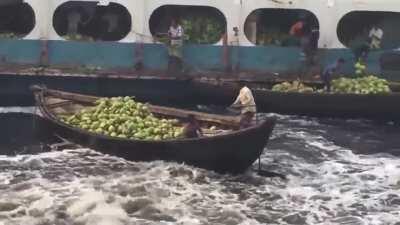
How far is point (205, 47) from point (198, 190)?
242 inches

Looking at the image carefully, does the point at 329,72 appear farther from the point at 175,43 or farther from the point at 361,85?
the point at 175,43

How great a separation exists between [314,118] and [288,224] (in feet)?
20.5

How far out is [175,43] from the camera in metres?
18.0

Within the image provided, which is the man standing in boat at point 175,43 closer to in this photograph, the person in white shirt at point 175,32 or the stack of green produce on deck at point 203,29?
the person in white shirt at point 175,32

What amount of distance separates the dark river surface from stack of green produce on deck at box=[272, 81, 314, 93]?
1999mm

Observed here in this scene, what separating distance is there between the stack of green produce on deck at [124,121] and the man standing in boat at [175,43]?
3.36 m

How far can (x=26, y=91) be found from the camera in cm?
1797

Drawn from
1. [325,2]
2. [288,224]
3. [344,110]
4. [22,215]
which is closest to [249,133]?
[288,224]

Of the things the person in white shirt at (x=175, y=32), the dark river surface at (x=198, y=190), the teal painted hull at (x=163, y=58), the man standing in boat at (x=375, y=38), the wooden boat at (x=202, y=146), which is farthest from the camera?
the man standing in boat at (x=375, y=38)

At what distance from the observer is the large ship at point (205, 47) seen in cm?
1805

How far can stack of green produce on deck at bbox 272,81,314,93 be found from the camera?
57.0 ft

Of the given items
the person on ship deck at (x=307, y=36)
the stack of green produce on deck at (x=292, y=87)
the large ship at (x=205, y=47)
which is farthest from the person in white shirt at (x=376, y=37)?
the stack of green produce on deck at (x=292, y=87)

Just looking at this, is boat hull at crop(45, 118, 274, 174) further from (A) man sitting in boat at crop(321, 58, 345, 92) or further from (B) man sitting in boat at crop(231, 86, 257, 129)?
(A) man sitting in boat at crop(321, 58, 345, 92)

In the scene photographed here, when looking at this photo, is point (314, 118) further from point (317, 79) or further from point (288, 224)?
point (288, 224)
